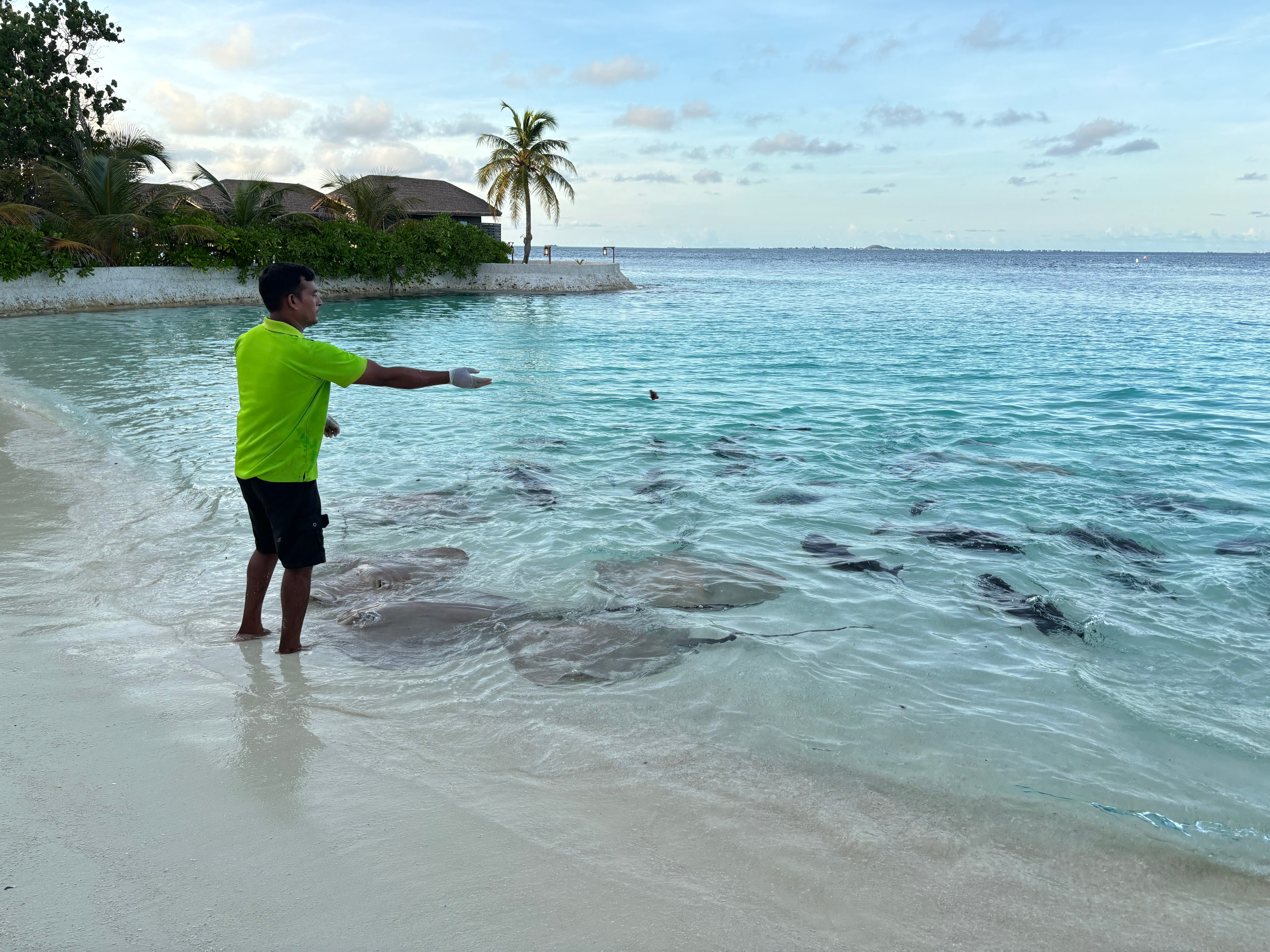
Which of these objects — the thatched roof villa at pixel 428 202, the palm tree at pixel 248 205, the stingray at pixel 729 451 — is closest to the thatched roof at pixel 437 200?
the thatched roof villa at pixel 428 202

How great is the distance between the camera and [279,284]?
393 cm

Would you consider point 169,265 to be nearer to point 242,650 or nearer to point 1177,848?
point 242,650

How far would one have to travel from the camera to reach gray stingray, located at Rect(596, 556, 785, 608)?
18.3 feet

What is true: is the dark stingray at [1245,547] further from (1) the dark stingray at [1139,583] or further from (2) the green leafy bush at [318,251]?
(2) the green leafy bush at [318,251]

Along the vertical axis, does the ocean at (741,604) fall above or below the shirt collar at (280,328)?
below

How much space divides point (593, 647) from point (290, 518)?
177 cm

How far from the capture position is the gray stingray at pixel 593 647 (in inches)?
176

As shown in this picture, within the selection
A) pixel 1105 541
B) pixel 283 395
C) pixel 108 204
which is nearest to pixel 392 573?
pixel 283 395

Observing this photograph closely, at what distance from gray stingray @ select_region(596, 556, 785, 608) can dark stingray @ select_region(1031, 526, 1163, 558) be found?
Result: 2.75 metres

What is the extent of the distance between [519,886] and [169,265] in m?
32.0

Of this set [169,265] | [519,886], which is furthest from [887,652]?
[169,265]

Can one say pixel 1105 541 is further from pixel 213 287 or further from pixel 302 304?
pixel 213 287

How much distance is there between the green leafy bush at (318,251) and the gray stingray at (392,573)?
23812mm

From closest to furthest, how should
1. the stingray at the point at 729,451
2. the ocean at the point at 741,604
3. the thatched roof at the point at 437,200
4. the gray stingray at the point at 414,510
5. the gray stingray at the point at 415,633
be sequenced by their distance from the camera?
the ocean at the point at 741,604 < the gray stingray at the point at 415,633 < the gray stingray at the point at 414,510 < the stingray at the point at 729,451 < the thatched roof at the point at 437,200
